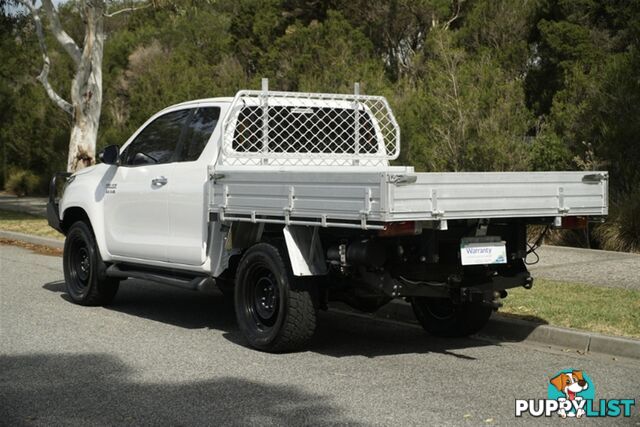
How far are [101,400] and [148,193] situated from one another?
3.46 meters

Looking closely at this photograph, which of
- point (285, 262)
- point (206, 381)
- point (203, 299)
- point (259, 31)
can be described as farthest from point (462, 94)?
point (259, 31)

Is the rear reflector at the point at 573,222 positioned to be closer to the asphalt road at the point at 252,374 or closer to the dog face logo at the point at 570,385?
the asphalt road at the point at 252,374

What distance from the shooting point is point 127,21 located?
54.3 m

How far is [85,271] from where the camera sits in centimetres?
1071

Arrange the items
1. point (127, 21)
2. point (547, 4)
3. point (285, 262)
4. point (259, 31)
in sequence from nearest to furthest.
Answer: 1. point (285, 262)
2. point (547, 4)
3. point (259, 31)
4. point (127, 21)

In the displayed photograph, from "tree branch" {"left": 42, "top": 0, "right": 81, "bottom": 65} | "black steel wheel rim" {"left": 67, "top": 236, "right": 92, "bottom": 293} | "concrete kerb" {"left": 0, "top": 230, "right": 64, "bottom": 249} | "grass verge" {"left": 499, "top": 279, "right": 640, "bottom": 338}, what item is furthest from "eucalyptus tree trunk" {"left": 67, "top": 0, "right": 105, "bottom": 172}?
"grass verge" {"left": 499, "top": 279, "right": 640, "bottom": 338}

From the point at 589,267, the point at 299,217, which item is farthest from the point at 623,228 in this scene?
the point at 299,217

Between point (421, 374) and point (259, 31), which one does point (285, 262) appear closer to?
point (421, 374)

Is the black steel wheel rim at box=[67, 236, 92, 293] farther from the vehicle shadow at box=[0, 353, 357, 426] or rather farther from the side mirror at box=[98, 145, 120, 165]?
the vehicle shadow at box=[0, 353, 357, 426]

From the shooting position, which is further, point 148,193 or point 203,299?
point 203,299

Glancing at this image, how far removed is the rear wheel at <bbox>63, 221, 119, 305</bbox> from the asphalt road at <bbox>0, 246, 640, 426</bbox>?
302 mm

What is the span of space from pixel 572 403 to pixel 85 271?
602 cm

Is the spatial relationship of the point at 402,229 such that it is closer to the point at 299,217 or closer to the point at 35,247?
the point at 299,217

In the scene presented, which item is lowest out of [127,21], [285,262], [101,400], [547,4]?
[101,400]
